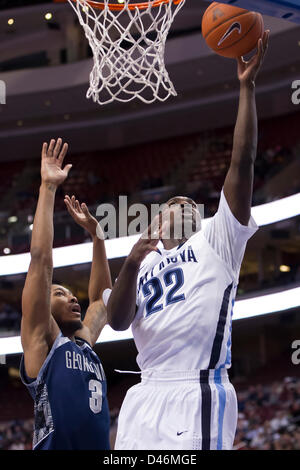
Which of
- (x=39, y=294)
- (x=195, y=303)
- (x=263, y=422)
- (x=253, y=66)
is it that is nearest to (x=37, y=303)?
(x=39, y=294)

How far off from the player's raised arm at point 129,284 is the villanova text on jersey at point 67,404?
0.66 metres

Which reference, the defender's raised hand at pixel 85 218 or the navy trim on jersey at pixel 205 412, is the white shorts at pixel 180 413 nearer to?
the navy trim on jersey at pixel 205 412

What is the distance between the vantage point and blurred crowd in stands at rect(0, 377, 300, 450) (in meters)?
10.2

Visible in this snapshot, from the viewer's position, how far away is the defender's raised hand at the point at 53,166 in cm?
383

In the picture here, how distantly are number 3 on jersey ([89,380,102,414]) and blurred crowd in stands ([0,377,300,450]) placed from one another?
6.23 m

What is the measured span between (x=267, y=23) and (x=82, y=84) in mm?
3919

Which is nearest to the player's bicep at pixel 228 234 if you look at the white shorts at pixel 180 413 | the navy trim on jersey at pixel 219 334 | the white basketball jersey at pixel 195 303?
the white basketball jersey at pixel 195 303

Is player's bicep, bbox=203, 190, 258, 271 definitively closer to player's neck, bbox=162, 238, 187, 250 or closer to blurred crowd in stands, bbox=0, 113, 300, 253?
player's neck, bbox=162, 238, 187, 250

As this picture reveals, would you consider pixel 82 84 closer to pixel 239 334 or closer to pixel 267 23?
pixel 267 23

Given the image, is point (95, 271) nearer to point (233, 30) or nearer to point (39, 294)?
point (39, 294)

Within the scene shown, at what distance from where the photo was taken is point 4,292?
15.9 meters

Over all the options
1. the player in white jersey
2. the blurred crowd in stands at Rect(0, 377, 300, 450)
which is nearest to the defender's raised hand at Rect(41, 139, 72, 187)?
the player in white jersey

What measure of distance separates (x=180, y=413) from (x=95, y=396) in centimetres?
92
